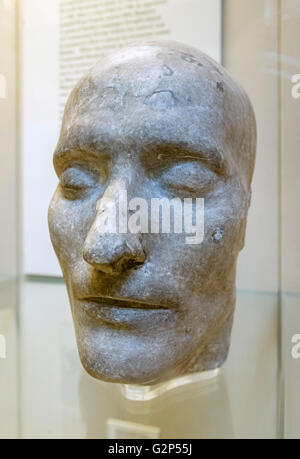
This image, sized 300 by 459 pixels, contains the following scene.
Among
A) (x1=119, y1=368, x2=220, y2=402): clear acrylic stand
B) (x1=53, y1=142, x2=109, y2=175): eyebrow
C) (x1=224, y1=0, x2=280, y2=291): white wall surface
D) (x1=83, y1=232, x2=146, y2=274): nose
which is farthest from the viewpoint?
(x1=224, y1=0, x2=280, y2=291): white wall surface

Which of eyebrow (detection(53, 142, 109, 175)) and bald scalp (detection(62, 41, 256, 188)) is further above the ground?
bald scalp (detection(62, 41, 256, 188))

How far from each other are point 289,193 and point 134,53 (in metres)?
0.69

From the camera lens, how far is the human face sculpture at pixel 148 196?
2.80 feet

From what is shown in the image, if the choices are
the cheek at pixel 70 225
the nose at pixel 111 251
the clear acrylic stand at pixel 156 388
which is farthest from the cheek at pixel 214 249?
the clear acrylic stand at pixel 156 388

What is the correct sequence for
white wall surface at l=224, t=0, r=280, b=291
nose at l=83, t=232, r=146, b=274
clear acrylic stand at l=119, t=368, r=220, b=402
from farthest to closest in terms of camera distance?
white wall surface at l=224, t=0, r=280, b=291, clear acrylic stand at l=119, t=368, r=220, b=402, nose at l=83, t=232, r=146, b=274

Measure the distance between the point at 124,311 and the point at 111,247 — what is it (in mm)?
156

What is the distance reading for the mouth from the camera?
867 millimetres

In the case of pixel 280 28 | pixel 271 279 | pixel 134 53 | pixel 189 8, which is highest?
pixel 189 8

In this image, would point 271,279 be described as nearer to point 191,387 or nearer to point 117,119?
point 191,387

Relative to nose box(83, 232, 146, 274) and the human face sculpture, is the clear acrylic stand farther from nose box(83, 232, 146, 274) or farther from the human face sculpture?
nose box(83, 232, 146, 274)

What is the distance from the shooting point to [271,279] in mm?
1435

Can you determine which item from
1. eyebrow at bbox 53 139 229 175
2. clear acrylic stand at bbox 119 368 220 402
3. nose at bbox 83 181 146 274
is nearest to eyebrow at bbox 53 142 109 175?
eyebrow at bbox 53 139 229 175

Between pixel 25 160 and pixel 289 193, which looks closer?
pixel 289 193

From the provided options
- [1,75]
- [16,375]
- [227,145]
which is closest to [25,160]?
[1,75]
